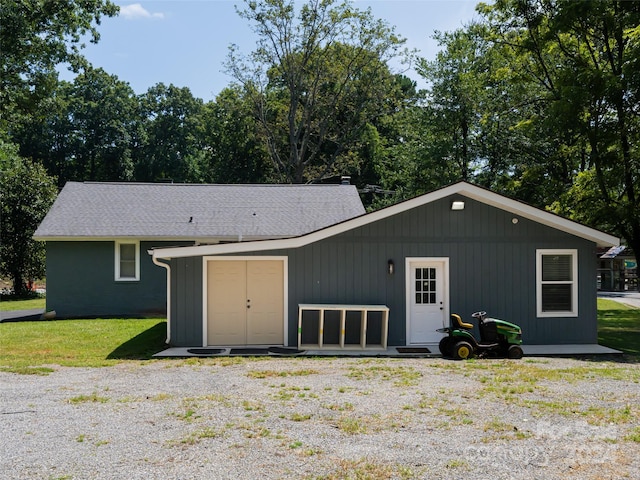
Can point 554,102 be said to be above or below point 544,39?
below

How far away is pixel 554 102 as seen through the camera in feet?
53.1

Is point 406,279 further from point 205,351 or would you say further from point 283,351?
point 205,351

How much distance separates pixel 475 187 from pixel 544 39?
322 inches

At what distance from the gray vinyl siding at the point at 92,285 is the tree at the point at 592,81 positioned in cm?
1290

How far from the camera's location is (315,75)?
1276 inches

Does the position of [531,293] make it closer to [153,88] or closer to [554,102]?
[554,102]

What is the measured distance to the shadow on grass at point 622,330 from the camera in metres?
12.1

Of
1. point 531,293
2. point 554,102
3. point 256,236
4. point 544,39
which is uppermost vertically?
point 544,39

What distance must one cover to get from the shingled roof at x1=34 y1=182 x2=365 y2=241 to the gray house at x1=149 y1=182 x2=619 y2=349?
5338 millimetres

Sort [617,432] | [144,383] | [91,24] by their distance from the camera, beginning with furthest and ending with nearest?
A: [91,24], [144,383], [617,432]

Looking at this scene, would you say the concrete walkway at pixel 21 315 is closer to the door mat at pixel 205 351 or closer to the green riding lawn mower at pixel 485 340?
the door mat at pixel 205 351

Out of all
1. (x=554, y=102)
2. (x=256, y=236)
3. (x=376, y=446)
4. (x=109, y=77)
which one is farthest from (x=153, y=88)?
(x=376, y=446)

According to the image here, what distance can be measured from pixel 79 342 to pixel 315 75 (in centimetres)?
2370

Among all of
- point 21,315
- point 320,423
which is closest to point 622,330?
point 320,423
